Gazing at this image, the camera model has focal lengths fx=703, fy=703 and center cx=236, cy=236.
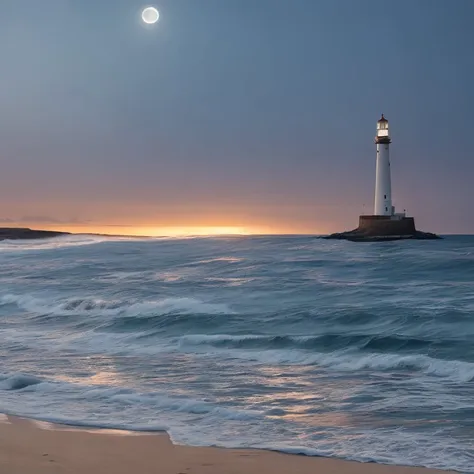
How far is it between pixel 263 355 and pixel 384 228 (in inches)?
1772

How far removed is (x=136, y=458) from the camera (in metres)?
6.39

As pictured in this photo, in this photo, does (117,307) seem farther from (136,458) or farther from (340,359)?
(136,458)

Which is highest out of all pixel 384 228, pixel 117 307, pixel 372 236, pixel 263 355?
pixel 384 228

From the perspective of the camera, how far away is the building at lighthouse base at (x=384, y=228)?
5682 centimetres

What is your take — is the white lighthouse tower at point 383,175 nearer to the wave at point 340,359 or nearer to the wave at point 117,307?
the wave at point 117,307

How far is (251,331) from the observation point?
1655cm

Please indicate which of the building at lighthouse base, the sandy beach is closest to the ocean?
the sandy beach

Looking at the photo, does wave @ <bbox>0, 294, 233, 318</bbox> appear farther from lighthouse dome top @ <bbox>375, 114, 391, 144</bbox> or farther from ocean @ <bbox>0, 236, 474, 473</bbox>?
A: lighthouse dome top @ <bbox>375, 114, 391, 144</bbox>

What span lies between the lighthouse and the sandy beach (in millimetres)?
48832

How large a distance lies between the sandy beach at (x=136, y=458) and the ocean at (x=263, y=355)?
10.7 inches

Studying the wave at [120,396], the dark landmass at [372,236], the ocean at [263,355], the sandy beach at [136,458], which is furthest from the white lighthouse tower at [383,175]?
the sandy beach at [136,458]

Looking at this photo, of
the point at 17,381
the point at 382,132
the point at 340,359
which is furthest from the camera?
the point at 382,132

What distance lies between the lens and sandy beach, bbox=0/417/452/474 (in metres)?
6.02

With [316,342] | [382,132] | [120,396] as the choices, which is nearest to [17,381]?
[120,396]
